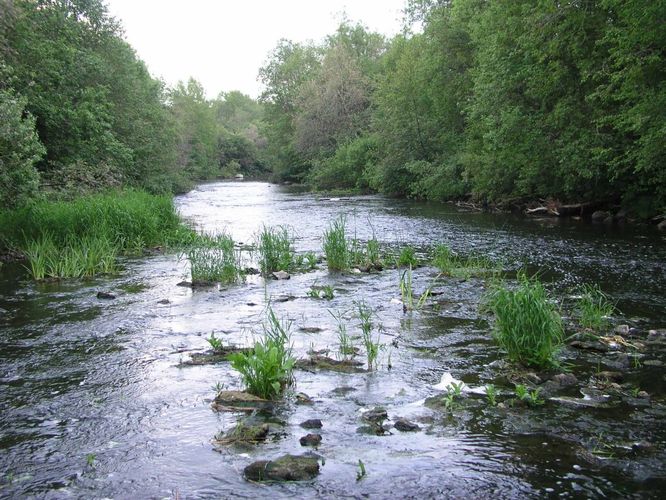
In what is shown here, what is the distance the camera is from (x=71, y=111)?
2261 centimetres

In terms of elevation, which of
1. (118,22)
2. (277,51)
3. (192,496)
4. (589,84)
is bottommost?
(192,496)

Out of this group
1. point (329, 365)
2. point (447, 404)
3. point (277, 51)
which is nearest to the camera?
point (447, 404)

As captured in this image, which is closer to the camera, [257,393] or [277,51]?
[257,393]

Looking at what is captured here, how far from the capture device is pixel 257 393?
273 inches

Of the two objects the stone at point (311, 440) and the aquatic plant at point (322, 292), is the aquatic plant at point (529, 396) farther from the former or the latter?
the aquatic plant at point (322, 292)

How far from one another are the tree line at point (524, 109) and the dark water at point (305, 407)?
7.84 m

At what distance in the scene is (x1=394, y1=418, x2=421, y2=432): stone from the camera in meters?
6.05

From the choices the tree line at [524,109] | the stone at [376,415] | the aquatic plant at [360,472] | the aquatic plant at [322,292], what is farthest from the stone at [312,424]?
the tree line at [524,109]

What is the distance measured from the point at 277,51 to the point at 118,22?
51080 millimetres

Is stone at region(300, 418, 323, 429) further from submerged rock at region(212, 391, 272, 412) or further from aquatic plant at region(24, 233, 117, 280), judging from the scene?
aquatic plant at region(24, 233, 117, 280)

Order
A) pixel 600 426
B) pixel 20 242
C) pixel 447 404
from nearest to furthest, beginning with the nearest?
1. pixel 600 426
2. pixel 447 404
3. pixel 20 242

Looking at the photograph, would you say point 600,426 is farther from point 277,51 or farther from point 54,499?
point 277,51

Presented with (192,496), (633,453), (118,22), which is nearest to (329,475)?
(192,496)

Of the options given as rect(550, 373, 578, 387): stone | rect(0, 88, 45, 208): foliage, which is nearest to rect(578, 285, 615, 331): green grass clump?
rect(550, 373, 578, 387): stone
